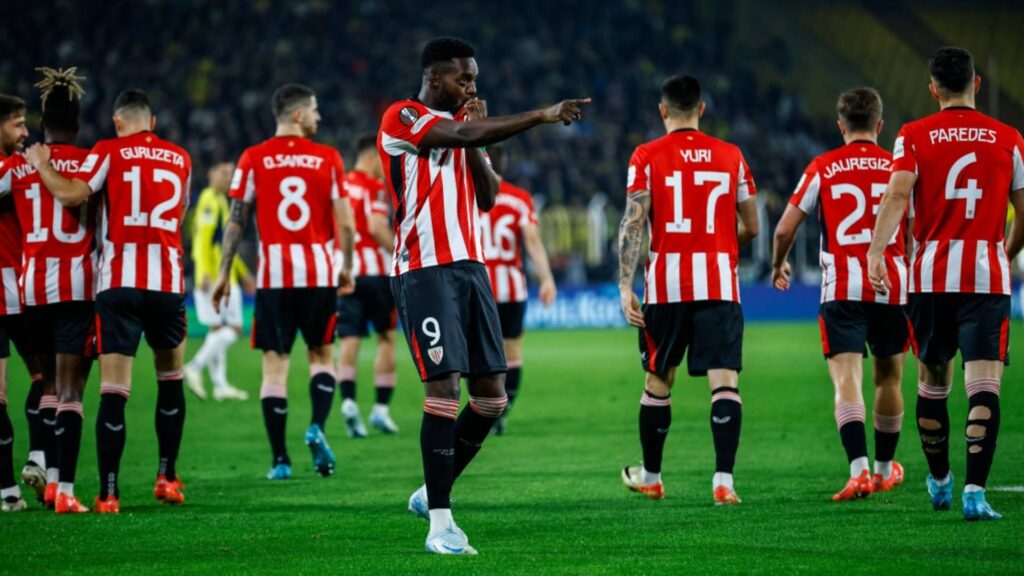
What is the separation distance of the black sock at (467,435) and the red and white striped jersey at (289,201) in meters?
3.09

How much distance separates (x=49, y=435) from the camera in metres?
8.45

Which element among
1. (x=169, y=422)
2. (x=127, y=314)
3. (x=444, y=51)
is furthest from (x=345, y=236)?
(x=444, y=51)

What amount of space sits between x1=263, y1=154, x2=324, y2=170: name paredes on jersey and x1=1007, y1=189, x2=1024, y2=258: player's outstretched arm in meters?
4.62

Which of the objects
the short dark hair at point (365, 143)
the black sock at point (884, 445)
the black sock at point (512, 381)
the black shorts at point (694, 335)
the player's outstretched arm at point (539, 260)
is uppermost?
the short dark hair at point (365, 143)

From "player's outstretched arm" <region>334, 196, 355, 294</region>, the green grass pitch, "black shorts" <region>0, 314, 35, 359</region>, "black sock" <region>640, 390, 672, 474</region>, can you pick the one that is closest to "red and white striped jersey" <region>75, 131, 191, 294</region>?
"black shorts" <region>0, 314, 35, 359</region>

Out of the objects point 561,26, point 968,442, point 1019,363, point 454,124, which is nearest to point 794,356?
point 1019,363

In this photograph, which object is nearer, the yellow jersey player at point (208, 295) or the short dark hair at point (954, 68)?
the short dark hair at point (954, 68)

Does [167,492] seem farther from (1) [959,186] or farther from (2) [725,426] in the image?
(1) [959,186]

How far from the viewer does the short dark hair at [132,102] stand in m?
7.99

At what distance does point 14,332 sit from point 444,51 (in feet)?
11.8

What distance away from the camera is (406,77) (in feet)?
116

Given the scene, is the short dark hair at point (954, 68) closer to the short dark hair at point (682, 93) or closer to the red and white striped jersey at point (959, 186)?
the red and white striped jersey at point (959, 186)

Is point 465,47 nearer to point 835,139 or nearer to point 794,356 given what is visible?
point 794,356

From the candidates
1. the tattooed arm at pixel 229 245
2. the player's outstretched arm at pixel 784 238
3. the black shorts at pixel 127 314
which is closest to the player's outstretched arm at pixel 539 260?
the tattooed arm at pixel 229 245
